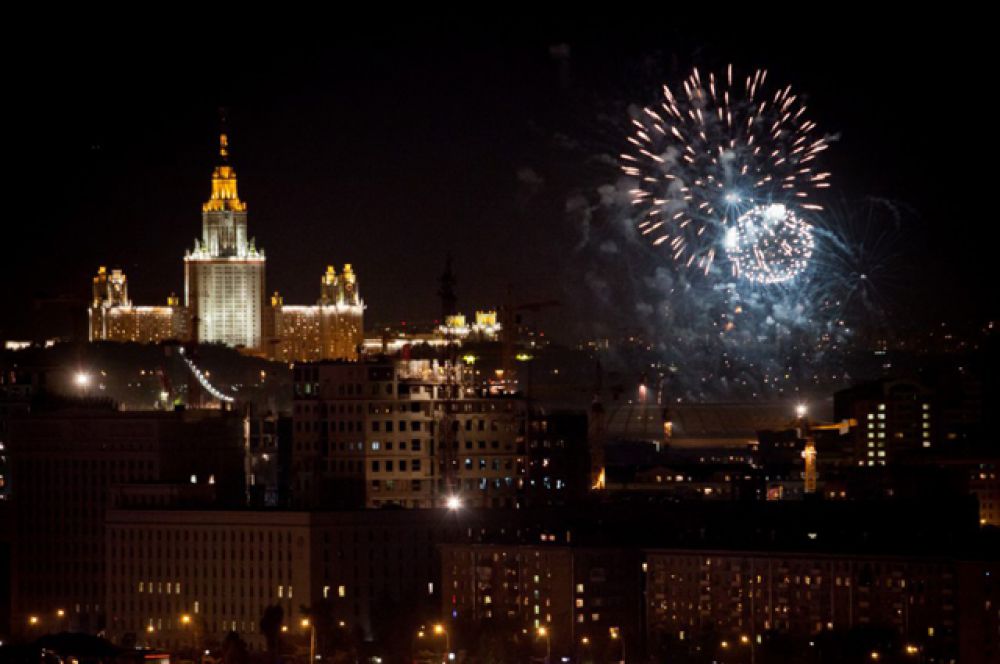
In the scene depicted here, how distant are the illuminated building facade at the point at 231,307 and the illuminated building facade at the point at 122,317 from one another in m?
0.05

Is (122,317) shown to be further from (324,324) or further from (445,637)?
(445,637)

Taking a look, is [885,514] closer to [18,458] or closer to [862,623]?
[862,623]

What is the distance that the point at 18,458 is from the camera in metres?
84.4

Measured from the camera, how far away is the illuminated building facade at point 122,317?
149 m

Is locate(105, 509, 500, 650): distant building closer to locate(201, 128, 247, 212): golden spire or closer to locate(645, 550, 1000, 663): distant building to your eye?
locate(645, 550, 1000, 663): distant building

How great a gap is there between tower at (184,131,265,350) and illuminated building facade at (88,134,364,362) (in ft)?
0.15

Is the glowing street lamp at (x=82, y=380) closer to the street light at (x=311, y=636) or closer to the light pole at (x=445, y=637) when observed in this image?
the street light at (x=311, y=636)

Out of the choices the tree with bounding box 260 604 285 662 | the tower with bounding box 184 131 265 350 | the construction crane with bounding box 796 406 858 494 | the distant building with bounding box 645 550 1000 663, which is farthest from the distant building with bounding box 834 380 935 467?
the tower with bounding box 184 131 265 350

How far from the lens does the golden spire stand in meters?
148

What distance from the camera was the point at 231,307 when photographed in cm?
14950

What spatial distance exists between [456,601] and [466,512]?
6615 millimetres

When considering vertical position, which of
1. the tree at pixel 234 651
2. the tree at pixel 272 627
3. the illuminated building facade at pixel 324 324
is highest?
the illuminated building facade at pixel 324 324

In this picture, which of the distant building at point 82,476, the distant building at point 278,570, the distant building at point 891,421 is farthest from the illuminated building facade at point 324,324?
the distant building at point 278,570

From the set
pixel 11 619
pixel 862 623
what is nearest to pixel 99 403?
pixel 11 619
